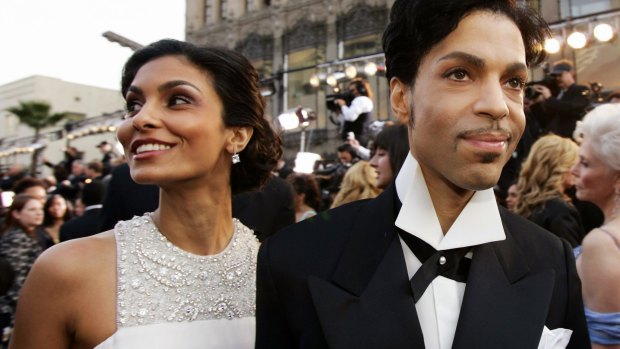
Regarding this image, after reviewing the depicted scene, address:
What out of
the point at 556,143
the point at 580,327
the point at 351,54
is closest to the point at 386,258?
the point at 580,327

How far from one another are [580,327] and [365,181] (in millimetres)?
3014

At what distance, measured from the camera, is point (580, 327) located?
1372 mm

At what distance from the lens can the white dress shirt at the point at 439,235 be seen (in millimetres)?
1267

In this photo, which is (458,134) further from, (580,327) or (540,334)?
(580,327)

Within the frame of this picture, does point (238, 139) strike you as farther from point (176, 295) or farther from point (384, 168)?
point (384, 168)

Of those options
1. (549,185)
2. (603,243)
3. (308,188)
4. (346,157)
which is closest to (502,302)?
(603,243)

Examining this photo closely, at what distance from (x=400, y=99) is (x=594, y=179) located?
157 cm

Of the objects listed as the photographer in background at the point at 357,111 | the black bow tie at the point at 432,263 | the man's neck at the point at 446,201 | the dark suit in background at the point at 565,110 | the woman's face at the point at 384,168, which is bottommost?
the black bow tie at the point at 432,263

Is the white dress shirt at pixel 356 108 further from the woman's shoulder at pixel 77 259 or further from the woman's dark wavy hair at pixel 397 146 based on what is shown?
the woman's shoulder at pixel 77 259

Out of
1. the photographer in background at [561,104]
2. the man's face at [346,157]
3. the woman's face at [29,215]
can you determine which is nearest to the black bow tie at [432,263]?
the woman's face at [29,215]

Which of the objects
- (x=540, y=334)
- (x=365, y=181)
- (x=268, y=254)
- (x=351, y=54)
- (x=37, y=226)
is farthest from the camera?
(x=351, y=54)

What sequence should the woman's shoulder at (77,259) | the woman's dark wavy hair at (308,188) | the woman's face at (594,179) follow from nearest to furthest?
1. the woman's shoulder at (77,259)
2. the woman's face at (594,179)
3. the woman's dark wavy hair at (308,188)

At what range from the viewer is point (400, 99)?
1462mm

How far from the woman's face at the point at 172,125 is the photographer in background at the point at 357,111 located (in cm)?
747
